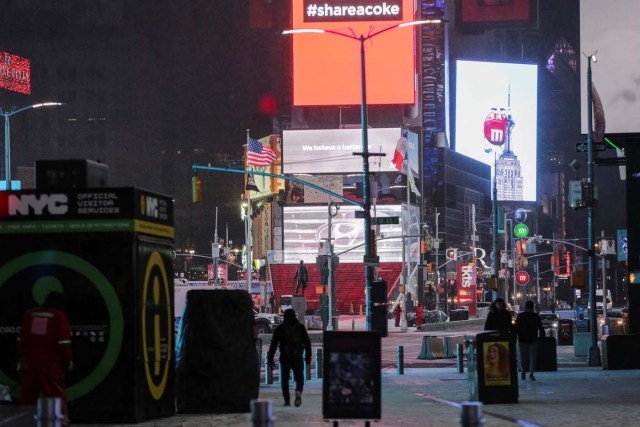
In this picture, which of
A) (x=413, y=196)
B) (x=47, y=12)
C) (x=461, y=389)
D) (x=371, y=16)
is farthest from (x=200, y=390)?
(x=47, y=12)

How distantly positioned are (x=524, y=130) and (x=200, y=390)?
186 meters

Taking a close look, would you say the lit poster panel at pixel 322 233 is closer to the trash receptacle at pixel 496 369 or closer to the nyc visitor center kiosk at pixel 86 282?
the trash receptacle at pixel 496 369

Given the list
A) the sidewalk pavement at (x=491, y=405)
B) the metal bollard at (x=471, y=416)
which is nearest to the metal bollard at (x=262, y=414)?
the metal bollard at (x=471, y=416)

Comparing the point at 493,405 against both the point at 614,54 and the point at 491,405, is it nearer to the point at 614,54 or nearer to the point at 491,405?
the point at 491,405

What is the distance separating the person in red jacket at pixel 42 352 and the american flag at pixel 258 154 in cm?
7572

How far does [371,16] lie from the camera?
12081 cm

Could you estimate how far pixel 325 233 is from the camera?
121 m

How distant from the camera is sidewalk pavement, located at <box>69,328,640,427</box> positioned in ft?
54.2

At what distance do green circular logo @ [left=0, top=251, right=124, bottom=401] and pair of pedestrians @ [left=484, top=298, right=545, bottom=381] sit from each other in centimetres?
1164

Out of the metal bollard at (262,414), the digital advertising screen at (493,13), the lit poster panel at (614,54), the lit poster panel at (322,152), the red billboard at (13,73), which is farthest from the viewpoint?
the digital advertising screen at (493,13)

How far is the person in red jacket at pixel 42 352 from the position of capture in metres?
13.3

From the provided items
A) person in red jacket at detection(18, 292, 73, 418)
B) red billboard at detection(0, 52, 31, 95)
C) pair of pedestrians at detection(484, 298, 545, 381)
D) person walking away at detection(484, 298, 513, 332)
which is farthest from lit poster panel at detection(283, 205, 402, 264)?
person in red jacket at detection(18, 292, 73, 418)

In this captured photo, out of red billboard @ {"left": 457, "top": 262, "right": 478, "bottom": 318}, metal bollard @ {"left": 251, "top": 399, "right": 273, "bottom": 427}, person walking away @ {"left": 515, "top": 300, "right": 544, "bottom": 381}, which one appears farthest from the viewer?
red billboard @ {"left": 457, "top": 262, "right": 478, "bottom": 318}

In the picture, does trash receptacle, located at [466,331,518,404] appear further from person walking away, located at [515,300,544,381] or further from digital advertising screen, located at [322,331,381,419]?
digital advertising screen, located at [322,331,381,419]
